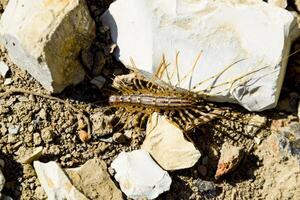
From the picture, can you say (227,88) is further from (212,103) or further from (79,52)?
(79,52)

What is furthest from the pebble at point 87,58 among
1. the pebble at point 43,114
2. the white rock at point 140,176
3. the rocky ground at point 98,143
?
the white rock at point 140,176

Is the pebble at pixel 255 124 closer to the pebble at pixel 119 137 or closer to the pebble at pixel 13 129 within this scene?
the pebble at pixel 119 137

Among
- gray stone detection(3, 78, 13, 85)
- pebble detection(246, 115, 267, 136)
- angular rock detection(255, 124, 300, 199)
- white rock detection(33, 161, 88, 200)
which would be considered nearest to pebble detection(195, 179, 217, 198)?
angular rock detection(255, 124, 300, 199)

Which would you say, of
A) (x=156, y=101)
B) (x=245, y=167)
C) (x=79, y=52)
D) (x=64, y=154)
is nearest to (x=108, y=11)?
(x=79, y=52)

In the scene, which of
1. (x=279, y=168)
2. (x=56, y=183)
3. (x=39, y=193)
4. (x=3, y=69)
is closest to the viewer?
(x=56, y=183)

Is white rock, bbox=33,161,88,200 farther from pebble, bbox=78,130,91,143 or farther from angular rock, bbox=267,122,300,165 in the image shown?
angular rock, bbox=267,122,300,165

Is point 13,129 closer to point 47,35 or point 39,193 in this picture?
point 39,193

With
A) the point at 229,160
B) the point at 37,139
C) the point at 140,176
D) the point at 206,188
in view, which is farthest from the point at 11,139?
the point at 229,160
